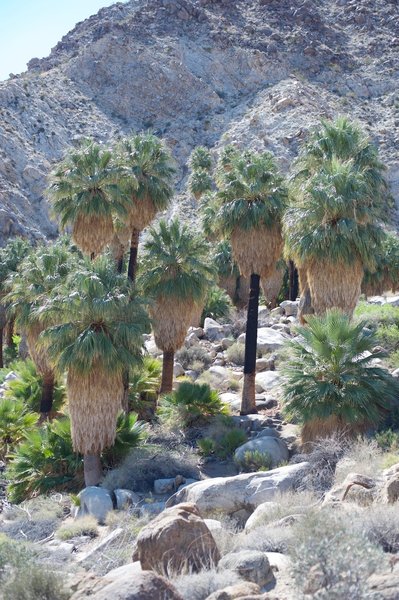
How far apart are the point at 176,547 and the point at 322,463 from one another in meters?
6.83

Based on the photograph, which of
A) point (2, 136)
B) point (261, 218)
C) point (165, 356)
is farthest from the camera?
point (2, 136)

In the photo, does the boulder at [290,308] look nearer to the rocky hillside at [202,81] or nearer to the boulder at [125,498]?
the boulder at [125,498]

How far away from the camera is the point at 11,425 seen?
23.9 metres

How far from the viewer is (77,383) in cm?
1961

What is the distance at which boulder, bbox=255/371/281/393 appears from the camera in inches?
1077

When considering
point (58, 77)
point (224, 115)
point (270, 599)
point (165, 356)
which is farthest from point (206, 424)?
point (58, 77)

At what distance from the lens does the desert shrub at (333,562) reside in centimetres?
712

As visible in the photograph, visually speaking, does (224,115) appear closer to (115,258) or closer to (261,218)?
(115,258)

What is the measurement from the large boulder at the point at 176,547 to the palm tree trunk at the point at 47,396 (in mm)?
16541

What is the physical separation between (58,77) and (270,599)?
80510mm

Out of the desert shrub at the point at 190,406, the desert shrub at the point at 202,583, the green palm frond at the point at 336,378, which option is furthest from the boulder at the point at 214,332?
the desert shrub at the point at 202,583

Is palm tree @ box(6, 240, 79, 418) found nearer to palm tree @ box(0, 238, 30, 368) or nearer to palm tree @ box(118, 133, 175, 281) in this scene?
palm tree @ box(118, 133, 175, 281)

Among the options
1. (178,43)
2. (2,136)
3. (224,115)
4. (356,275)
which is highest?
(178,43)

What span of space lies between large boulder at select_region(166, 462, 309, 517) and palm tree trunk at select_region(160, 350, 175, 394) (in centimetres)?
1109
